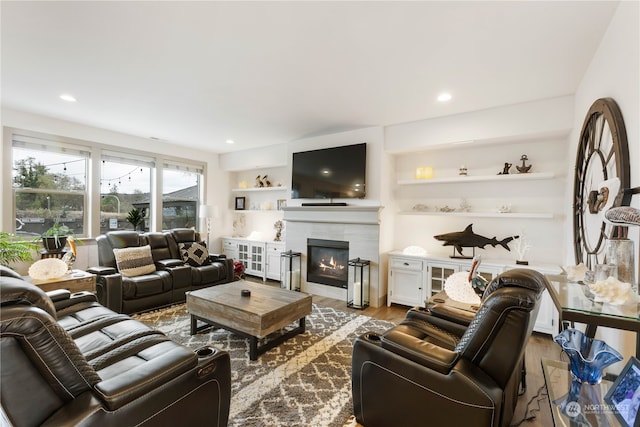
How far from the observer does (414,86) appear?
2803mm

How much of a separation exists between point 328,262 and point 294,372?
7.66 feet

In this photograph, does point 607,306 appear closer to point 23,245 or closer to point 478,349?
point 478,349

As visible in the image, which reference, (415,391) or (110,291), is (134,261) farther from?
(415,391)

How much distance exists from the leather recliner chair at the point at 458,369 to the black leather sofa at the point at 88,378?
2.77ft

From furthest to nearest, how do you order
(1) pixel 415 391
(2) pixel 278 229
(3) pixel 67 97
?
1. (2) pixel 278 229
2. (3) pixel 67 97
3. (1) pixel 415 391

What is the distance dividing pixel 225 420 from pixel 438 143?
358cm

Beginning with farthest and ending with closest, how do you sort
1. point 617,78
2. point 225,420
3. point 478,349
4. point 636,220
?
1. point 617,78
2. point 225,420
3. point 478,349
4. point 636,220

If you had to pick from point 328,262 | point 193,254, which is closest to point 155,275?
point 193,254

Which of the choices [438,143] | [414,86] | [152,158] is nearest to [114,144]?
[152,158]

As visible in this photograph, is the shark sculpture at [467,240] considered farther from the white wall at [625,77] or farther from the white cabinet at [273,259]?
the white cabinet at [273,259]

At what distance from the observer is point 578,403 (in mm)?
1226

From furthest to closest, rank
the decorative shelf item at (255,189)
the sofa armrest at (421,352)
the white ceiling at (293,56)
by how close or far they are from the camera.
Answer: the decorative shelf item at (255,189)
the white ceiling at (293,56)
the sofa armrest at (421,352)

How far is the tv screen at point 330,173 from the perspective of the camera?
4.11 metres

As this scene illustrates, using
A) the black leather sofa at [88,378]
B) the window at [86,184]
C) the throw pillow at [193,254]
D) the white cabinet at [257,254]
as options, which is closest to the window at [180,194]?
the window at [86,184]
